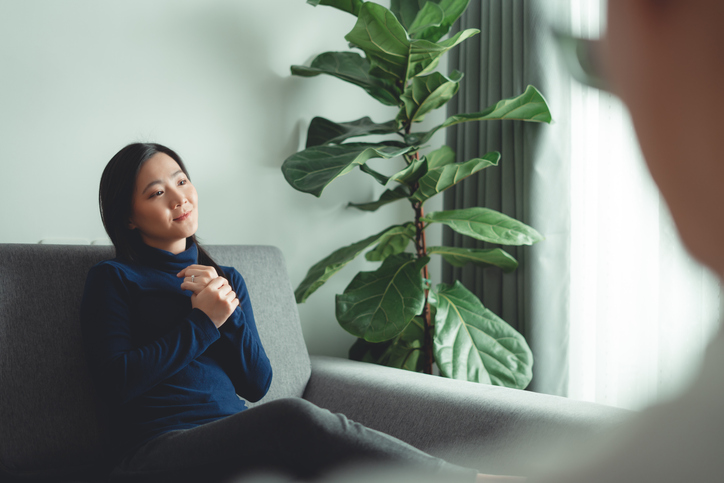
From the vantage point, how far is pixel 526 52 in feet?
6.35

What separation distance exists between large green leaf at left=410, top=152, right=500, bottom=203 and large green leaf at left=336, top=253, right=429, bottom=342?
23 centimetres

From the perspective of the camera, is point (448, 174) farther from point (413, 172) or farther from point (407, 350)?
point (407, 350)

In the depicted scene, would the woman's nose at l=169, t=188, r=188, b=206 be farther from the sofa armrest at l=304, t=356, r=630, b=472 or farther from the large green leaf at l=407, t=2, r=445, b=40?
the large green leaf at l=407, t=2, r=445, b=40

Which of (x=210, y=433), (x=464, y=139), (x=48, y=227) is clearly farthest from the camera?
(x=464, y=139)

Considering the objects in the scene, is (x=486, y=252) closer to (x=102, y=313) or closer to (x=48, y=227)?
(x=102, y=313)

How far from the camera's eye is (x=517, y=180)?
194 cm

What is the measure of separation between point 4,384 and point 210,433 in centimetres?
49

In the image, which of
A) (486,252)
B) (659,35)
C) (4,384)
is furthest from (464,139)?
(659,35)

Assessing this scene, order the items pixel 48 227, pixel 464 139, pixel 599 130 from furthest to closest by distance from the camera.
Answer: pixel 464 139, pixel 599 130, pixel 48 227

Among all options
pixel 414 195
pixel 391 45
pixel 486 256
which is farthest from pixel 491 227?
pixel 391 45

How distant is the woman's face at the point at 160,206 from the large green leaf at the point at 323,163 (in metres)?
0.39

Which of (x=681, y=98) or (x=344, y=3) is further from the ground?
(x=344, y=3)

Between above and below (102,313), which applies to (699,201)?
above

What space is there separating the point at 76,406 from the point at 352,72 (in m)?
1.32
